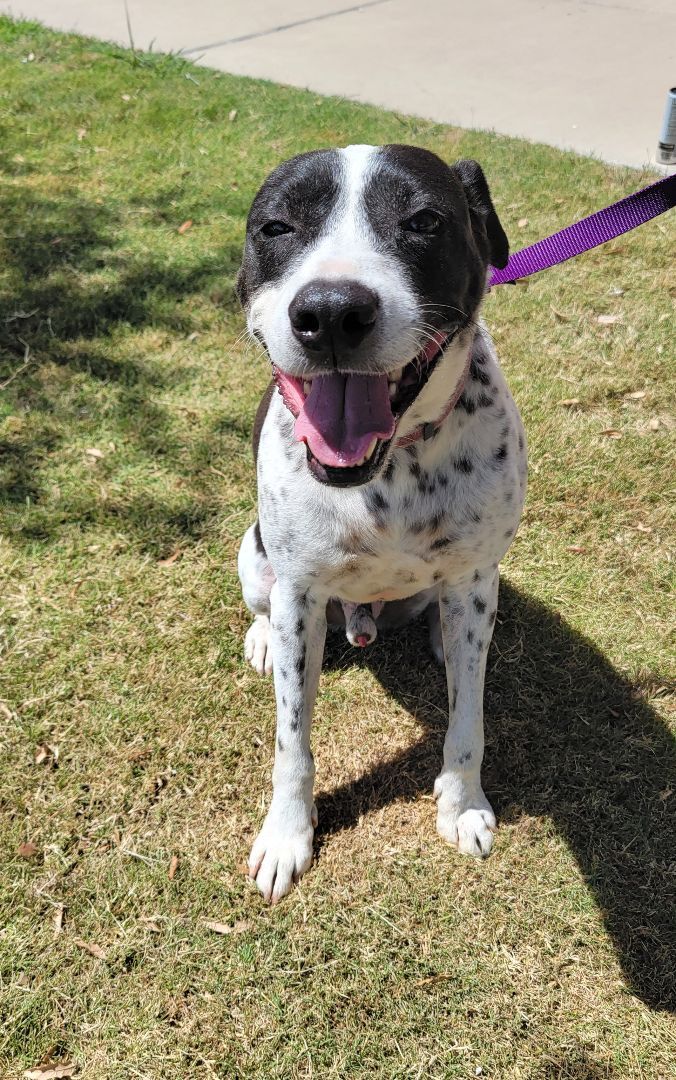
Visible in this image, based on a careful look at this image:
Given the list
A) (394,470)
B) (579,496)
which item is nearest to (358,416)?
(394,470)

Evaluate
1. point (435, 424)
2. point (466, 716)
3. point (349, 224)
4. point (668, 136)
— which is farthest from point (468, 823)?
point (668, 136)

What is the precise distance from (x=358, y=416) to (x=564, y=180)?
5.40m

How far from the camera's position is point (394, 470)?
2676 mm

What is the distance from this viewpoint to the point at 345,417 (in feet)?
7.59

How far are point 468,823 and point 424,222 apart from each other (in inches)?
74.4

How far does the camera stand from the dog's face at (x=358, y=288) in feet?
7.10

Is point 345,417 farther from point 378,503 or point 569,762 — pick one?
point 569,762

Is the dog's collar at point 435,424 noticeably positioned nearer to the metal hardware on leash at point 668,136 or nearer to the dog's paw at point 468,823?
the dog's paw at point 468,823

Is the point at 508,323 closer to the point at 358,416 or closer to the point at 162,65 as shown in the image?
the point at 358,416

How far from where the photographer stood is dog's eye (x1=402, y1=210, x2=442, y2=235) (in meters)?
2.35

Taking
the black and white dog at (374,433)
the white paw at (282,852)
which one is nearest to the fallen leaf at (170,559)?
the black and white dog at (374,433)

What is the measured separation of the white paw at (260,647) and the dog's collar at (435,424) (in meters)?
1.27

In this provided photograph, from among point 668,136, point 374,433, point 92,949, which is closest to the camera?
point 374,433

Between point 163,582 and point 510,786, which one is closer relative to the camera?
point 510,786
